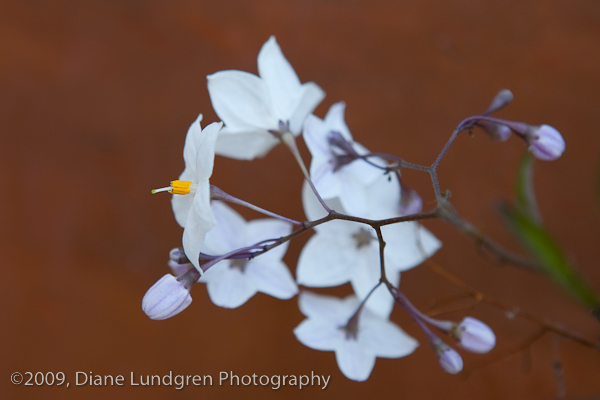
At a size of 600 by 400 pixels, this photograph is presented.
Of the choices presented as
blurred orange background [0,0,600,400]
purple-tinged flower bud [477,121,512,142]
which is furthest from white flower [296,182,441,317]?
blurred orange background [0,0,600,400]

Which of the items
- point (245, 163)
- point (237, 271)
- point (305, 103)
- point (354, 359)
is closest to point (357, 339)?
point (354, 359)

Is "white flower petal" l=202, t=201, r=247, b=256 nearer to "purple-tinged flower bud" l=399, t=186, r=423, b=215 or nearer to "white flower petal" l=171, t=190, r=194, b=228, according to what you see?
"white flower petal" l=171, t=190, r=194, b=228

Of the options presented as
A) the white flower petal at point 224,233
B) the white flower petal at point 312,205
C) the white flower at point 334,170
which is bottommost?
the white flower petal at point 224,233

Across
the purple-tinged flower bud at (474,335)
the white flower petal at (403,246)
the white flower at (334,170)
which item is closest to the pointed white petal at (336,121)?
the white flower at (334,170)

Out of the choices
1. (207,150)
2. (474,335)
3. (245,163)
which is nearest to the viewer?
(207,150)

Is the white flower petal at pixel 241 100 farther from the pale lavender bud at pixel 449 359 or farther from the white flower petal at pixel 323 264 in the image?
the pale lavender bud at pixel 449 359

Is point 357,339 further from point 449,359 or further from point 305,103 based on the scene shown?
point 305,103
